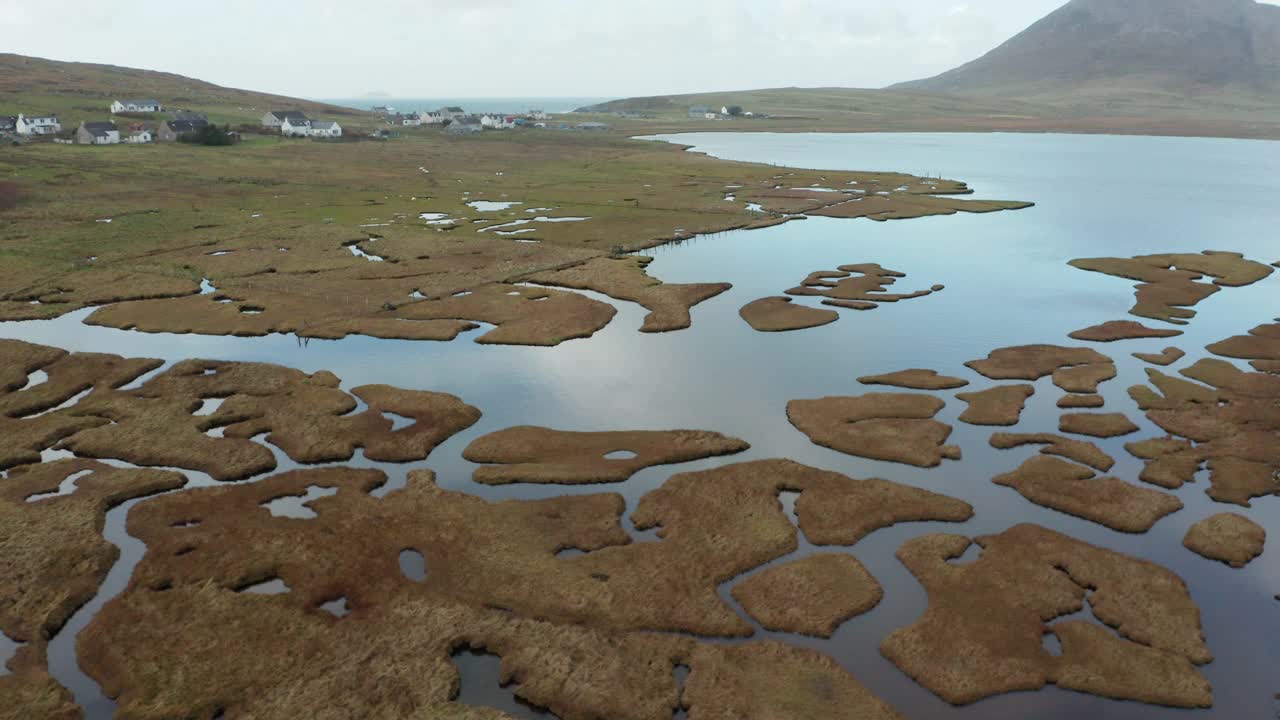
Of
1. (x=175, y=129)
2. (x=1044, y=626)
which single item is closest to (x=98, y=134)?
(x=175, y=129)

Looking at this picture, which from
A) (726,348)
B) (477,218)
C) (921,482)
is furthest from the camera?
(477,218)

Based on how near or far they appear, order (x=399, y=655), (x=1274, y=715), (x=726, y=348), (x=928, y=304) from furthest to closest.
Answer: (x=928, y=304), (x=726, y=348), (x=399, y=655), (x=1274, y=715)

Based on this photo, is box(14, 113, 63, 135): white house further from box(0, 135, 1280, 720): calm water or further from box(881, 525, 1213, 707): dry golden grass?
box(881, 525, 1213, 707): dry golden grass

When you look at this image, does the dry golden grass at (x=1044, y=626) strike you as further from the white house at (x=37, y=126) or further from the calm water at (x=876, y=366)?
the white house at (x=37, y=126)

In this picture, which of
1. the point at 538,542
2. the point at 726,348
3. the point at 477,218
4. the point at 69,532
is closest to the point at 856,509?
the point at 538,542

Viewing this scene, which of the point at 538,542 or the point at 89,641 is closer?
the point at 89,641

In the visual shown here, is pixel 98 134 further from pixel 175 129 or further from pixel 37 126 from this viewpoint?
pixel 37 126

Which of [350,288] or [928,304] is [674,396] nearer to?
[928,304]

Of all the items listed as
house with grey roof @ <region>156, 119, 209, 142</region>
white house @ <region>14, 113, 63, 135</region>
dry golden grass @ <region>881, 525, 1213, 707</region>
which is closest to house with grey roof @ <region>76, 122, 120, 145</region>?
house with grey roof @ <region>156, 119, 209, 142</region>
